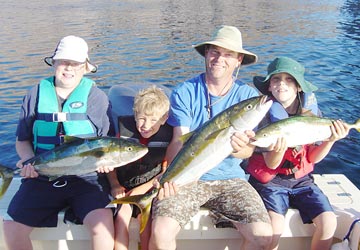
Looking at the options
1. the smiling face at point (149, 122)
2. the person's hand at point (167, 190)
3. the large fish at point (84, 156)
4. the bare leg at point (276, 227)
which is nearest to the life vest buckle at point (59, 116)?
the large fish at point (84, 156)

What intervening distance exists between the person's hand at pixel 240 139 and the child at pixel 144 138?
95cm

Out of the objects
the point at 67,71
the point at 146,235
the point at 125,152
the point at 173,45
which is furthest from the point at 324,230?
the point at 173,45

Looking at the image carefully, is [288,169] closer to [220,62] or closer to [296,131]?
[296,131]

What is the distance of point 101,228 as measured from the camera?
142 inches

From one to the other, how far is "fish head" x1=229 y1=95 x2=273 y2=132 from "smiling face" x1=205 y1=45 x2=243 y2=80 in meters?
0.68

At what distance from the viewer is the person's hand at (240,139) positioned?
3398mm

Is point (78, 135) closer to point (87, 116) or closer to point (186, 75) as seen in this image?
point (87, 116)

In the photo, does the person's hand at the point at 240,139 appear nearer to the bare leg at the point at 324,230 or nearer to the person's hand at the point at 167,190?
the person's hand at the point at 167,190

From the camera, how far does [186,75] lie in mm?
15141

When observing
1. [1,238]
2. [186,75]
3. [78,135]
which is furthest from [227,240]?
[186,75]

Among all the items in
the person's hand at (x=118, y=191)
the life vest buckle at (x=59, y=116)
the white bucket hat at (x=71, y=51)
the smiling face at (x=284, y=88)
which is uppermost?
the white bucket hat at (x=71, y=51)

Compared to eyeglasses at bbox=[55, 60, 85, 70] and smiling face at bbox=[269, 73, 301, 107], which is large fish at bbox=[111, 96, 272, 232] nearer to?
smiling face at bbox=[269, 73, 301, 107]

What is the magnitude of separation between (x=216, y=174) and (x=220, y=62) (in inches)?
45.9

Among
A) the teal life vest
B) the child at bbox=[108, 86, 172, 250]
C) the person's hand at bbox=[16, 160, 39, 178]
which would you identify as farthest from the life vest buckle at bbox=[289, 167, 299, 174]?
the person's hand at bbox=[16, 160, 39, 178]
